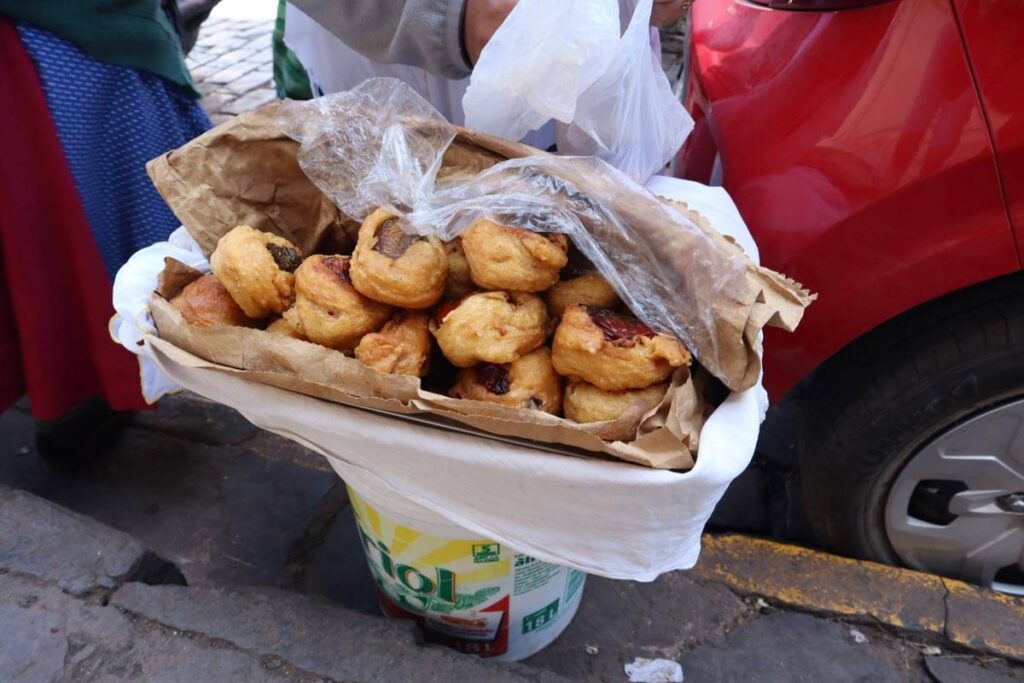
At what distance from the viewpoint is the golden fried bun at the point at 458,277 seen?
151 centimetres

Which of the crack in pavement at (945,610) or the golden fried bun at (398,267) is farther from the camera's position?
the crack in pavement at (945,610)

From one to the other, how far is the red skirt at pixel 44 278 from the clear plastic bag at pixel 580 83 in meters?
1.24

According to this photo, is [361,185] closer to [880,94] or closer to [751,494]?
[880,94]

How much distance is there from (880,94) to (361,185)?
1.14 metres

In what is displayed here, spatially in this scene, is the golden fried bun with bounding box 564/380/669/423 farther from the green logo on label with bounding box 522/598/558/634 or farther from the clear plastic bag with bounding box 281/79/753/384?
the green logo on label with bounding box 522/598/558/634

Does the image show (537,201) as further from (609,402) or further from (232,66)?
(232,66)

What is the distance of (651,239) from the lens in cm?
141

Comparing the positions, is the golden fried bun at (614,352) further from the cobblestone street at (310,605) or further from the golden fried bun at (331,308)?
Answer: the cobblestone street at (310,605)

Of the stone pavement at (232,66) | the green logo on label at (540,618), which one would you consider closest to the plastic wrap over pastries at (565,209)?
the green logo on label at (540,618)

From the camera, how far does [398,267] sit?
137 centimetres

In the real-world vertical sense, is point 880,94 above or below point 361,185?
above

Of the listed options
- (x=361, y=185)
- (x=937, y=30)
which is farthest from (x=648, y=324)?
(x=937, y=30)

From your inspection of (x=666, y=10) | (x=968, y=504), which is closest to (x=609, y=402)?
(x=666, y=10)

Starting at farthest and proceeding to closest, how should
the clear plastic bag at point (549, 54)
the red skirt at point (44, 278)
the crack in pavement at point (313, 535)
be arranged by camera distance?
the crack in pavement at point (313, 535), the red skirt at point (44, 278), the clear plastic bag at point (549, 54)
